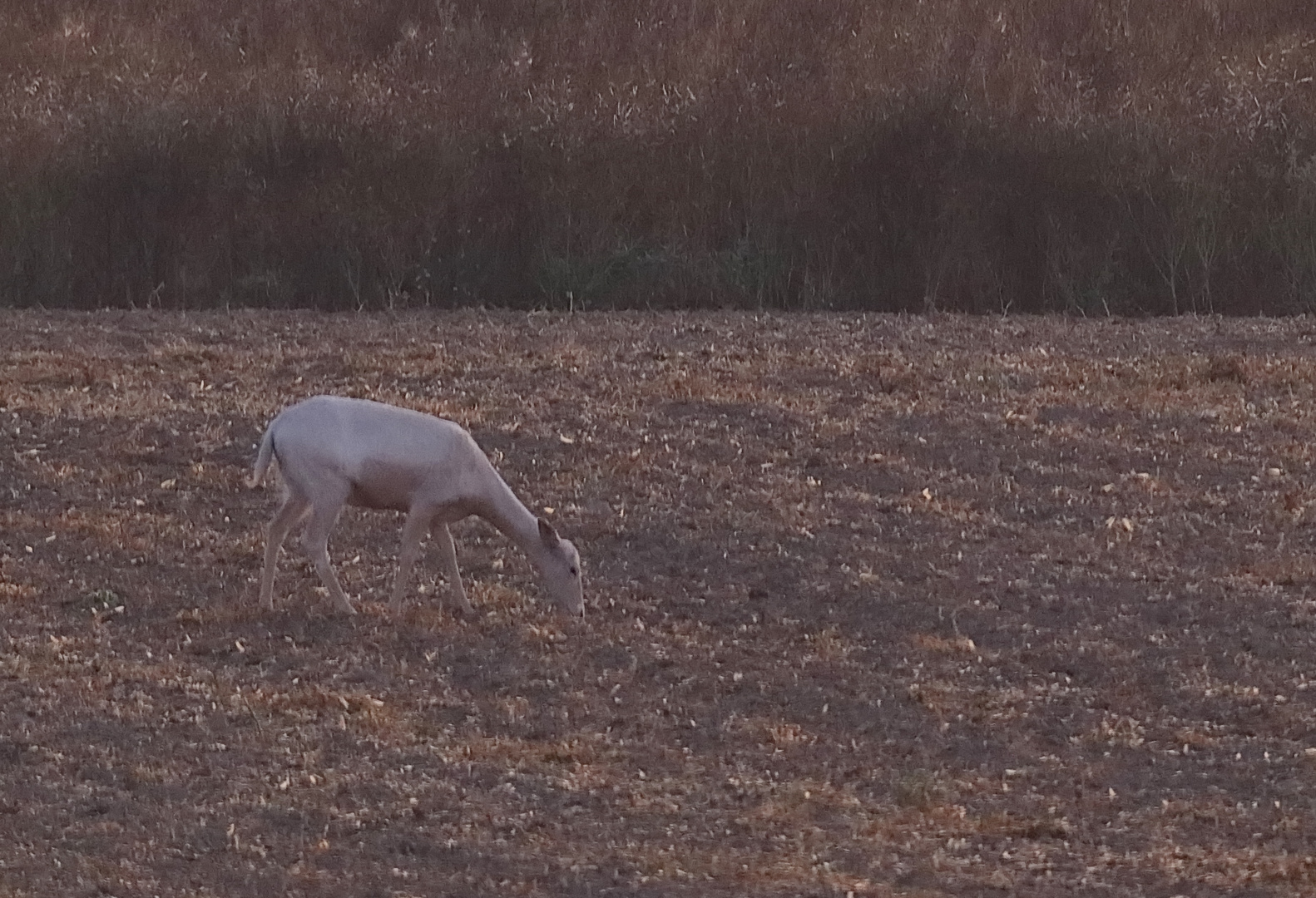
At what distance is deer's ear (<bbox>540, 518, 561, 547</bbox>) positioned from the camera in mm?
8297

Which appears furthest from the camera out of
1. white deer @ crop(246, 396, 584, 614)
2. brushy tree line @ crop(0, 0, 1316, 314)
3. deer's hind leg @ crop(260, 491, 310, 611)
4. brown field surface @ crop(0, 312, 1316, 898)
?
brushy tree line @ crop(0, 0, 1316, 314)

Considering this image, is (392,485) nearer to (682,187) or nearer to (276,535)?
(276,535)

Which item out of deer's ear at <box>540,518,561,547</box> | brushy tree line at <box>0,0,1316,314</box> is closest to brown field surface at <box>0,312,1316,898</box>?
deer's ear at <box>540,518,561,547</box>

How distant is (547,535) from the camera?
8.32m

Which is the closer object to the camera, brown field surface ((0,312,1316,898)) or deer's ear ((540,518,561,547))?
brown field surface ((0,312,1316,898))

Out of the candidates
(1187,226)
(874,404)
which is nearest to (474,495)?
(874,404)

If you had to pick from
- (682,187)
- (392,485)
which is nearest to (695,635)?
(392,485)

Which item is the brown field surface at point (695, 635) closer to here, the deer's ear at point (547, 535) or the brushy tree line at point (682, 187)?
the deer's ear at point (547, 535)

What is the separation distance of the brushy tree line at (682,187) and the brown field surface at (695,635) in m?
2.39

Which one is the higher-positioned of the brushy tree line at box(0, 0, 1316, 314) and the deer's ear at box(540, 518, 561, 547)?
the brushy tree line at box(0, 0, 1316, 314)

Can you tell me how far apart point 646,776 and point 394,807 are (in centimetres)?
80

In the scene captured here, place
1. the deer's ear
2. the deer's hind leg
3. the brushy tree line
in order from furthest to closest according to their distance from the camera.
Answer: the brushy tree line < the deer's ear < the deer's hind leg

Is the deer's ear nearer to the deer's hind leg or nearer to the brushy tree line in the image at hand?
the deer's hind leg

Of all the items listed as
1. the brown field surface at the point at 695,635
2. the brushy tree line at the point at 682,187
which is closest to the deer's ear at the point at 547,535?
the brown field surface at the point at 695,635
